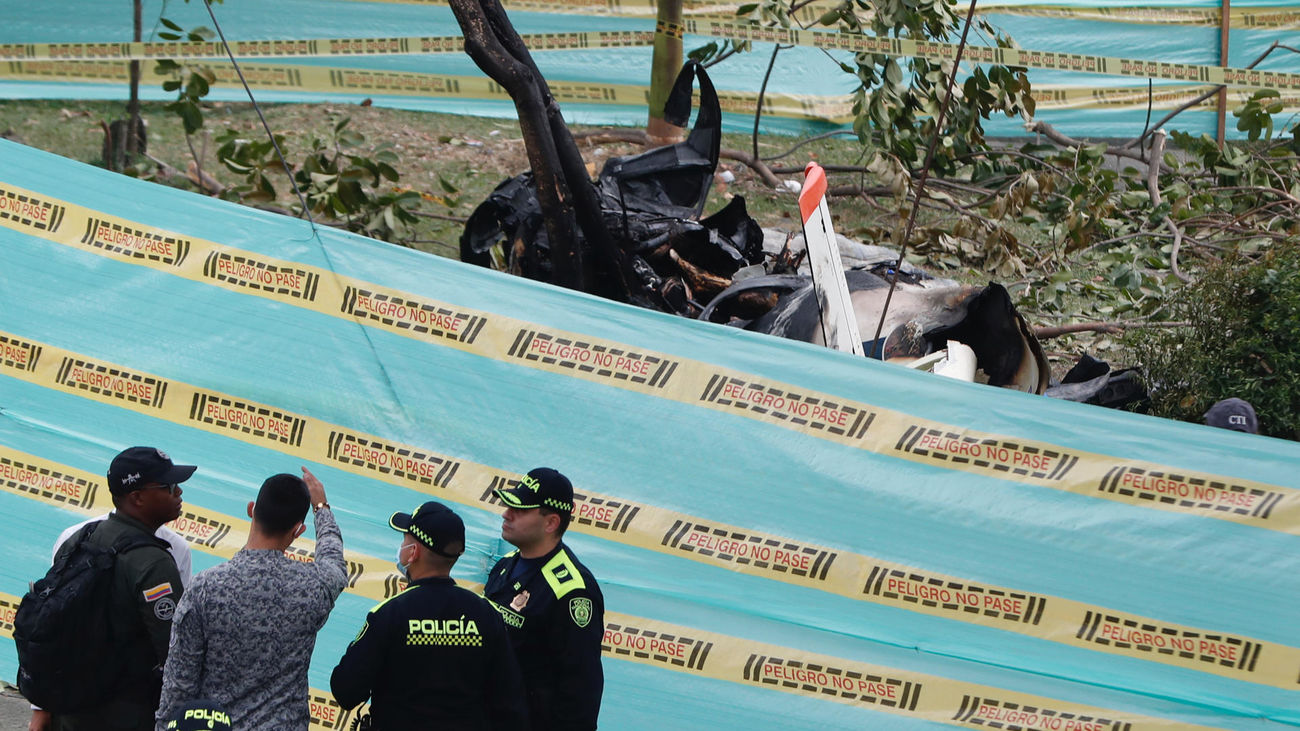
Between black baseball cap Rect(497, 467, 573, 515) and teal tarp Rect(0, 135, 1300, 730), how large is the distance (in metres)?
0.93

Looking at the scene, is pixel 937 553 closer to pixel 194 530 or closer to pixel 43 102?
pixel 194 530

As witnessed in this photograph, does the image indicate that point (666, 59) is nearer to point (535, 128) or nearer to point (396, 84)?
point (535, 128)

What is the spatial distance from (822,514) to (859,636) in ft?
1.42

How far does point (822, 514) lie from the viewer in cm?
441

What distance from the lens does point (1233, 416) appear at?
16.4 ft

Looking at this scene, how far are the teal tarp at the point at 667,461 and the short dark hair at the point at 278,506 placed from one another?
4.37ft

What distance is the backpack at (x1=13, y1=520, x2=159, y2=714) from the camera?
11.2ft

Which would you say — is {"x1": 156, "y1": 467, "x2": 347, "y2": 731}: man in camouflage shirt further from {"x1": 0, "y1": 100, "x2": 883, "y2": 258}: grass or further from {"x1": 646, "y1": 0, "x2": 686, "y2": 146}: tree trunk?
{"x1": 646, "y1": 0, "x2": 686, "y2": 146}: tree trunk

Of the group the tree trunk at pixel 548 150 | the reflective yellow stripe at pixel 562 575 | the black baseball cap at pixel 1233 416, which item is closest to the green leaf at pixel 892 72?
the tree trunk at pixel 548 150

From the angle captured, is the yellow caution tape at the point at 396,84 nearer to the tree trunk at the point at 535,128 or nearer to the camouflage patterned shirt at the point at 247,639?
the tree trunk at the point at 535,128

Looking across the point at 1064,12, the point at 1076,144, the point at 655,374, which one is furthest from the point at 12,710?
the point at 1064,12

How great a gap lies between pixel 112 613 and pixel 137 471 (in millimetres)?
394

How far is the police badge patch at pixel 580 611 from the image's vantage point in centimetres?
344

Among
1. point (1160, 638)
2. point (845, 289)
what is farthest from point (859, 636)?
point (845, 289)
